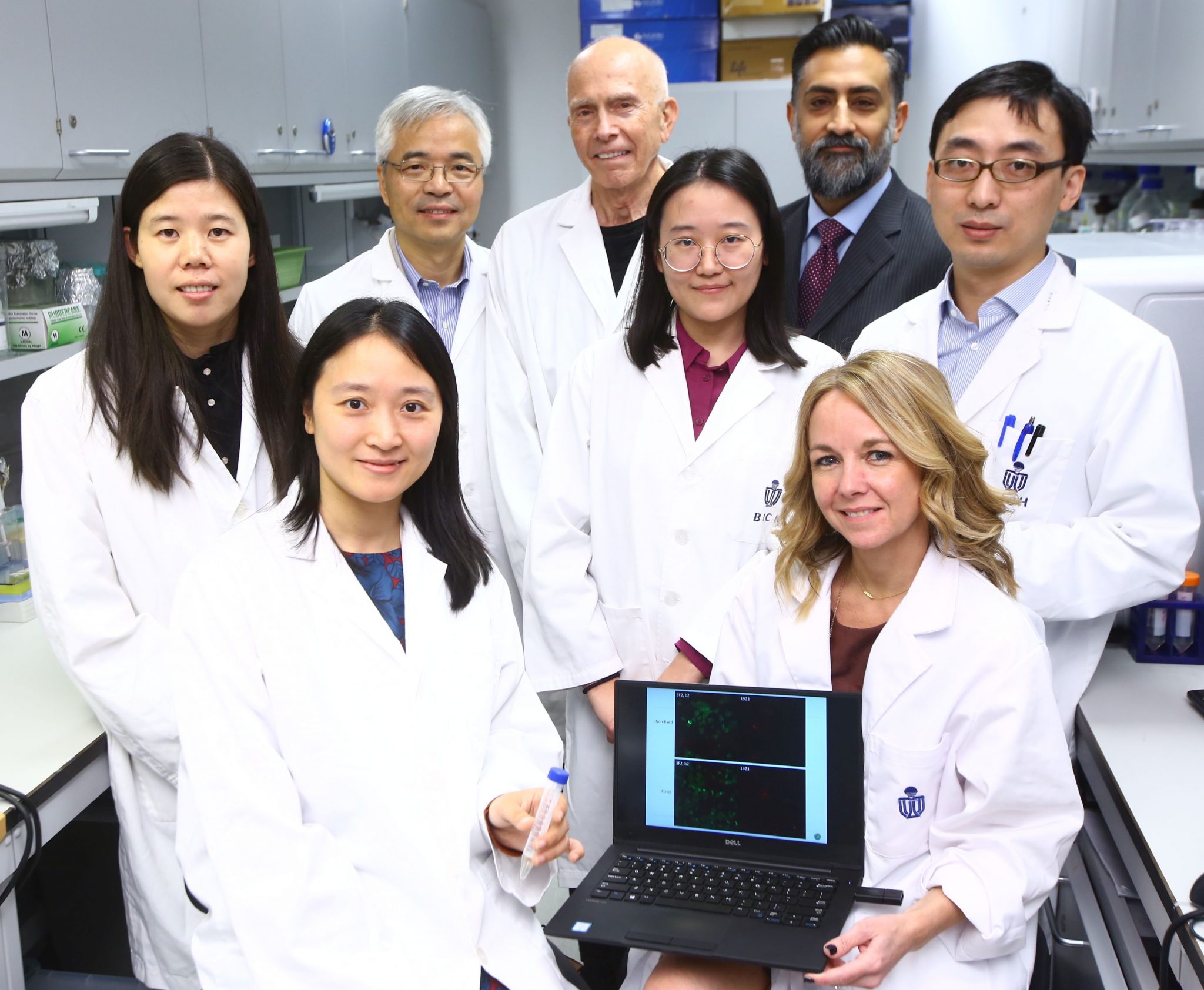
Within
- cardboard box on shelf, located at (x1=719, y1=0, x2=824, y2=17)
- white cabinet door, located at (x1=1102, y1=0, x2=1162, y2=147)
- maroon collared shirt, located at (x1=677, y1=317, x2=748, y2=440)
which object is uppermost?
cardboard box on shelf, located at (x1=719, y1=0, x2=824, y2=17)

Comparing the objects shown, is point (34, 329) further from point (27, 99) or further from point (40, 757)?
point (40, 757)

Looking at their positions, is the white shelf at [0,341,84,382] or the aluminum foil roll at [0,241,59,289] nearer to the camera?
the white shelf at [0,341,84,382]

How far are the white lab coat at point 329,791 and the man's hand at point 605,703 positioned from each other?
0.35 meters

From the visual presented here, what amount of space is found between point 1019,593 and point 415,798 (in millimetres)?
836

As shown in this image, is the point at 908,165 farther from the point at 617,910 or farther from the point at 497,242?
the point at 617,910

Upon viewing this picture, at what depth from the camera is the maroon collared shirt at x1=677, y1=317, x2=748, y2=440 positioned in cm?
169

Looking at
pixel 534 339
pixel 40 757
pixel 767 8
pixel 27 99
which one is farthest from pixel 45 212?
pixel 767 8

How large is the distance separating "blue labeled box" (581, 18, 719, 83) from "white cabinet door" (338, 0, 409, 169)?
30.3 inches

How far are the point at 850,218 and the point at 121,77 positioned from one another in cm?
149

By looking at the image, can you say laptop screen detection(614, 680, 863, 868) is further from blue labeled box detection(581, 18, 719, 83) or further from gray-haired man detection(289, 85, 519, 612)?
blue labeled box detection(581, 18, 719, 83)

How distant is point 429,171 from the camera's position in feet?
7.04

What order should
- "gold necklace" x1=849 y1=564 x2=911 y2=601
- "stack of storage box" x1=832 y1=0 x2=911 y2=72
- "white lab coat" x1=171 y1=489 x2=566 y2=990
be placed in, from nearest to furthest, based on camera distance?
"white lab coat" x1=171 y1=489 x2=566 y2=990 < "gold necklace" x1=849 y1=564 x2=911 y2=601 < "stack of storage box" x1=832 y1=0 x2=911 y2=72

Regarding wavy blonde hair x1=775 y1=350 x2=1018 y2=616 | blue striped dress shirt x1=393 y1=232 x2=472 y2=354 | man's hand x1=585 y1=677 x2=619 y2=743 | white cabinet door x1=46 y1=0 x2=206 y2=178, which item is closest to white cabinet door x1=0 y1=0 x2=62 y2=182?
white cabinet door x1=46 y1=0 x2=206 y2=178

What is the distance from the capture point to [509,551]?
2203mm
